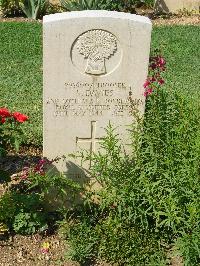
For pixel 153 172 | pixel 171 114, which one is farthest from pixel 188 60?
pixel 153 172

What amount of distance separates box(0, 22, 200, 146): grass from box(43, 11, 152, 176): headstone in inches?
49.1

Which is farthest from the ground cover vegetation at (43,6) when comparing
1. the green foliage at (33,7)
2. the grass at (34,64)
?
the grass at (34,64)

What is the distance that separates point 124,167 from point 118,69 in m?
0.80

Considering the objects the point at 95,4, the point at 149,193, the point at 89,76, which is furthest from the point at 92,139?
the point at 95,4

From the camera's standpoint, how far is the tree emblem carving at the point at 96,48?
4102 millimetres

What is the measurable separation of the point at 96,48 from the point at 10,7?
754cm

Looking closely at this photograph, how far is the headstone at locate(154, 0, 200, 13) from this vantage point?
1225 cm

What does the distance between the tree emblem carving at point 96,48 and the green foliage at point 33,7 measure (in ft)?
23.2

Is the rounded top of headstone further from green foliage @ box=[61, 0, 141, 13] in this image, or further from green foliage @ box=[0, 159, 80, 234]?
green foliage @ box=[61, 0, 141, 13]

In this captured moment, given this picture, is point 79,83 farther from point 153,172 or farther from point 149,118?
point 153,172

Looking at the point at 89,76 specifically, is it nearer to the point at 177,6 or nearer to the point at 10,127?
the point at 10,127

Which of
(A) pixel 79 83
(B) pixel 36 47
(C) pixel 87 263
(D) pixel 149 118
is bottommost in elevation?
(C) pixel 87 263

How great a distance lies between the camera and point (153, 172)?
157 inches

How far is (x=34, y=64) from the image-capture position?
836 centimetres
